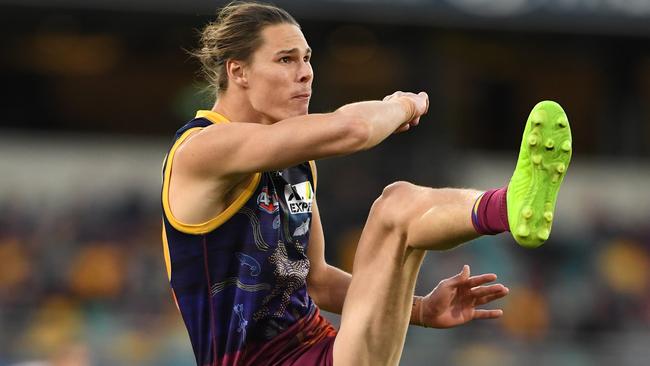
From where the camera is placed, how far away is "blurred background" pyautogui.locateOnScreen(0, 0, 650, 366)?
11.6 metres

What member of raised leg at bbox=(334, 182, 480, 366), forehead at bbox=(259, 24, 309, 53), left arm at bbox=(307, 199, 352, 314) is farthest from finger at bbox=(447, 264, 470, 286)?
forehead at bbox=(259, 24, 309, 53)

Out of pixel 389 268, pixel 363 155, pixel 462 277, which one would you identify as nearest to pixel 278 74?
pixel 389 268

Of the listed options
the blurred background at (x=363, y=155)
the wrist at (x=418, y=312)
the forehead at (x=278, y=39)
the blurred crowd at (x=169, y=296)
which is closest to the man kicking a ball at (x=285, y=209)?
the forehead at (x=278, y=39)

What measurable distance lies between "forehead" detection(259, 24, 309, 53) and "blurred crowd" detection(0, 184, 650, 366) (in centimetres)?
566

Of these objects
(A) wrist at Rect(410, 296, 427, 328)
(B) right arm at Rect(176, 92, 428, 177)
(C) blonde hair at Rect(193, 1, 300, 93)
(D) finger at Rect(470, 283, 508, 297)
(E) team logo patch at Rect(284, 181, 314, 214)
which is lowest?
(A) wrist at Rect(410, 296, 427, 328)

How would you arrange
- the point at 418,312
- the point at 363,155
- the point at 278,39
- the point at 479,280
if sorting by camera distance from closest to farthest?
1. the point at 278,39
2. the point at 479,280
3. the point at 418,312
4. the point at 363,155

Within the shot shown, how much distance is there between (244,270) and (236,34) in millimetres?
958

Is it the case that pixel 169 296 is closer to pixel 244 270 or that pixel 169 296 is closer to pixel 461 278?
pixel 461 278

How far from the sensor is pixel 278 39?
5.21 metres

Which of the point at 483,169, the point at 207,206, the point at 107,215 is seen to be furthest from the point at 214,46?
the point at 483,169

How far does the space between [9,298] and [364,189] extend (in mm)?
3920

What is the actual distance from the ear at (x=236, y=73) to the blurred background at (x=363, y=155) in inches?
191

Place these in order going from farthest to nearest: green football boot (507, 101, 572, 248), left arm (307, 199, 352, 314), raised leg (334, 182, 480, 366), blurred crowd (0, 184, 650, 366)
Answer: blurred crowd (0, 184, 650, 366) < left arm (307, 199, 352, 314) < raised leg (334, 182, 480, 366) < green football boot (507, 101, 572, 248)

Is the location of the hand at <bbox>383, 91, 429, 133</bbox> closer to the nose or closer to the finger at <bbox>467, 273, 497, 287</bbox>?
the nose
